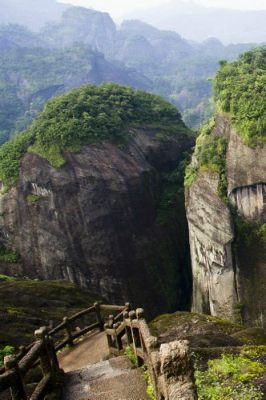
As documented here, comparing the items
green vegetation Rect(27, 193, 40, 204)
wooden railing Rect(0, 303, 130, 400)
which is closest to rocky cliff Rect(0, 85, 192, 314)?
green vegetation Rect(27, 193, 40, 204)

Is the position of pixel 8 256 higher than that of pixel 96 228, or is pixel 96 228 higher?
pixel 96 228

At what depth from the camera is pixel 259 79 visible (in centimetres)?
2955

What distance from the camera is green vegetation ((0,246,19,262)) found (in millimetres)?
34969

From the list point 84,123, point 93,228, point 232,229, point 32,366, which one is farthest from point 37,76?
point 32,366

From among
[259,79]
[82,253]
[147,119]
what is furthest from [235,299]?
[147,119]

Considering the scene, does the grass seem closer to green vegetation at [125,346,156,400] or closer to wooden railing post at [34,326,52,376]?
green vegetation at [125,346,156,400]

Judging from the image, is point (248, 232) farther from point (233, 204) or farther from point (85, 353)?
point (85, 353)

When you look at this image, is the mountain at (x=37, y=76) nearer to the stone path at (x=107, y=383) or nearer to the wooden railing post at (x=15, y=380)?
the stone path at (x=107, y=383)

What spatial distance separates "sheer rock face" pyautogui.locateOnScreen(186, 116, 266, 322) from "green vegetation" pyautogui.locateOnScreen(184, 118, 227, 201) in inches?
13.5

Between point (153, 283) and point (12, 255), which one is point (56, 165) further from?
point (153, 283)

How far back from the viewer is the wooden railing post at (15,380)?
679 cm

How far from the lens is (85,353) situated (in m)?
14.2

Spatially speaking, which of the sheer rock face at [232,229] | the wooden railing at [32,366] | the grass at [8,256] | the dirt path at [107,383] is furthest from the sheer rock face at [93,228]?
the wooden railing at [32,366]

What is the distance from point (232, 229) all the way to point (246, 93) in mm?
8555
